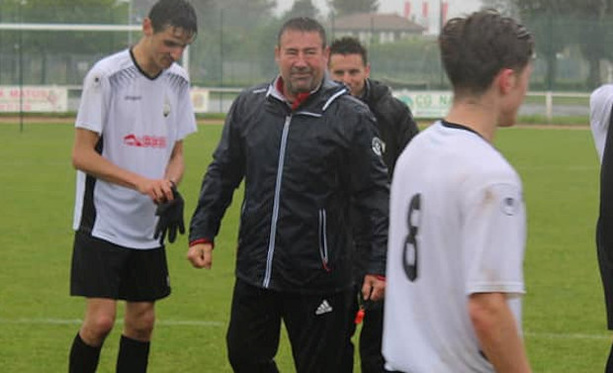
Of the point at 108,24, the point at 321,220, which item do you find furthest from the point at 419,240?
the point at 108,24

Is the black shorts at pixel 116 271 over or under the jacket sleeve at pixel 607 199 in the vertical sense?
under

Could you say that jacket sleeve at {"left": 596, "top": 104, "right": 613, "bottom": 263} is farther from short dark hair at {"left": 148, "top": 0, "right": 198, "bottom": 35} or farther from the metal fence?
the metal fence

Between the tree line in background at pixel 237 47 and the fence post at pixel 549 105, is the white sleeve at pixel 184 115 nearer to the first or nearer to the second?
the fence post at pixel 549 105

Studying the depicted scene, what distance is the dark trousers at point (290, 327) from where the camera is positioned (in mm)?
5492

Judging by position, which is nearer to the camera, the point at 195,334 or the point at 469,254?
the point at 469,254

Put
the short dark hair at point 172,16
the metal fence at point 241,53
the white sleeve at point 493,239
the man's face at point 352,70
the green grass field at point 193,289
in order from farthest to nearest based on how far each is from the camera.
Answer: the metal fence at point 241,53 → the green grass field at point 193,289 → the man's face at point 352,70 → the short dark hair at point 172,16 → the white sleeve at point 493,239

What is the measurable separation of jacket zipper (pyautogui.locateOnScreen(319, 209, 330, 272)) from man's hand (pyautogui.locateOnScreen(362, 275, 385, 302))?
208 millimetres

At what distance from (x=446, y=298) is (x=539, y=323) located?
19.5 ft

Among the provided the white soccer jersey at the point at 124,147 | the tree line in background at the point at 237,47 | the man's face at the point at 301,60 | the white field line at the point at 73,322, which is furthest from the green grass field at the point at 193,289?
the tree line in background at the point at 237,47

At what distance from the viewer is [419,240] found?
3.37 m

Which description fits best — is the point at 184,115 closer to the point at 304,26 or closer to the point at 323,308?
the point at 304,26

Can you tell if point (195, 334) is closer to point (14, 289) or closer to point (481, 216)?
point (14, 289)

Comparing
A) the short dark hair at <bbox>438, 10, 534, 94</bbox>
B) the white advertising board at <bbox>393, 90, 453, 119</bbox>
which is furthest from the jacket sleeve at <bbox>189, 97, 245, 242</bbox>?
the white advertising board at <bbox>393, 90, 453, 119</bbox>

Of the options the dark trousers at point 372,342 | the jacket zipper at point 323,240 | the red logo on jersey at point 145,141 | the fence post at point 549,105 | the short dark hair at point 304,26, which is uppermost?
the short dark hair at point 304,26
